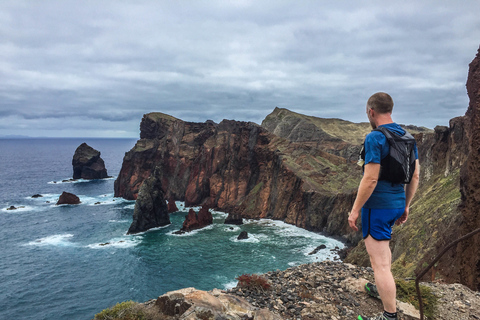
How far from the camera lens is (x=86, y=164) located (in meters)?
137

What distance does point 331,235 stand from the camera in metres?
60.0

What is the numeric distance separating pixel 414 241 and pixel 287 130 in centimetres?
13445

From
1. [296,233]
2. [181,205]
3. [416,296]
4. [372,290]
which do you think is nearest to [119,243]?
[296,233]

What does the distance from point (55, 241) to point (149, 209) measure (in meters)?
19.1

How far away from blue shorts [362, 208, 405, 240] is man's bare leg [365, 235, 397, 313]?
0.12 m

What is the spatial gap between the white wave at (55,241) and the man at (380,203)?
2470 inches

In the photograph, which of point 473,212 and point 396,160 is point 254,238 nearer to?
point 473,212

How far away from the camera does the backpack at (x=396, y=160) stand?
4824 mm

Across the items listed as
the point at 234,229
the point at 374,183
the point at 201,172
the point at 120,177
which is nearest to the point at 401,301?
the point at 374,183

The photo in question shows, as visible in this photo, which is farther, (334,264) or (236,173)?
(236,173)

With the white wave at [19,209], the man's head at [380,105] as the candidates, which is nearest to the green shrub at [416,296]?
the man's head at [380,105]

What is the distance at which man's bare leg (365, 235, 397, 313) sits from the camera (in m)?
5.11

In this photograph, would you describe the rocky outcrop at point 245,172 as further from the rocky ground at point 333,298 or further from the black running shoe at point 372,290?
the black running shoe at point 372,290

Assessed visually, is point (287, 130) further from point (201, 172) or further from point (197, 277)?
point (197, 277)
